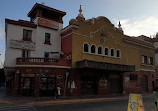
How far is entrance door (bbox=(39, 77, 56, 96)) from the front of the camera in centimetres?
1970

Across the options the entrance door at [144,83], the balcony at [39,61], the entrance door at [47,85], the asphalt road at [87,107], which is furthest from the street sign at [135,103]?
the entrance door at [144,83]

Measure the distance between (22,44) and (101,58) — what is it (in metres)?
12.1

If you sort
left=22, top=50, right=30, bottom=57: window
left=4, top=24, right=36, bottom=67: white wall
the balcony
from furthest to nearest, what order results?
left=22, top=50, right=30, bottom=57: window
left=4, top=24, right=36, bottom=67: white wall
the balcony

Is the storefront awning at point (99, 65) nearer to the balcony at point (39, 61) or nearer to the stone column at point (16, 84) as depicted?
the balcony at point (39, 61)

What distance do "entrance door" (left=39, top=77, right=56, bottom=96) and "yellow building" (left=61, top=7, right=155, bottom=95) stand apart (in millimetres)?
2445

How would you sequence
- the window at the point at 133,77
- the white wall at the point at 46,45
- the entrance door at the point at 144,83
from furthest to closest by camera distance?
1. the entrance door at the point at 144,83
2. the window at the point at 133,77
3. the white wall at the point at 46,45

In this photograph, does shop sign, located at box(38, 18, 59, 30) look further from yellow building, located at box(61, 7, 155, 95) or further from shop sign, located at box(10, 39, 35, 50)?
shop sign, located at box(10, 39, 35, 50)

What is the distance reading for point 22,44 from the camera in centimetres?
2214

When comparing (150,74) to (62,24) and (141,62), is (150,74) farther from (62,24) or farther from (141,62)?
(62,24)

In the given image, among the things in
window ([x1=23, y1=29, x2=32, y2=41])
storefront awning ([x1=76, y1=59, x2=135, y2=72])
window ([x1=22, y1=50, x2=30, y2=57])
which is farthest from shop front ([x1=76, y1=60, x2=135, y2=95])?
window ([x1=23, y1=29, x2=32, y2=41])

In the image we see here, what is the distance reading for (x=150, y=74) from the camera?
3175cm

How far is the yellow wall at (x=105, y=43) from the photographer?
2235 centimetres

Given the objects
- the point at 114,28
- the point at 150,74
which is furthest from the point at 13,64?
the point at 150,74

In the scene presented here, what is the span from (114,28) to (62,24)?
9105 millimetres
